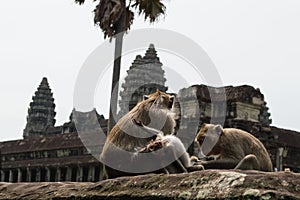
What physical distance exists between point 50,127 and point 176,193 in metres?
50.5

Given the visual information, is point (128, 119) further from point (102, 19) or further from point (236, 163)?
point (102, 19)

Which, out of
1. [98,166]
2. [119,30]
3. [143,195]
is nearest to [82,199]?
[143,195]

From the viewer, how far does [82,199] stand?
4344 mm

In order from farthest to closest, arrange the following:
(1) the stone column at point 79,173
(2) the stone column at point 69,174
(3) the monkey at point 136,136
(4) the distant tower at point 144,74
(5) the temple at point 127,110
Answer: (4) the distant tower at point 144,74, (2) the stone column at point 69,174, (1) the stone column at point 79,173, (5) the temple at point 127,110, (3) the monkey at point 136,136

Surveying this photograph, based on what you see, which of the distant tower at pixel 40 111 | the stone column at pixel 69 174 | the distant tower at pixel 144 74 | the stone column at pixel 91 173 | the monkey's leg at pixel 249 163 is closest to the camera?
the monkey's leg at pixel 249 163

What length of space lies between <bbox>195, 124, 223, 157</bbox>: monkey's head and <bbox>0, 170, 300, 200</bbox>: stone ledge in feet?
4.70

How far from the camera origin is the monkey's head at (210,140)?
18.6 ft

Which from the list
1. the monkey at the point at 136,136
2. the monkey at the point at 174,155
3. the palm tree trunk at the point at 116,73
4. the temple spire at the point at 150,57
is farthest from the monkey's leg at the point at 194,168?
the temple spire at the point at 150,57

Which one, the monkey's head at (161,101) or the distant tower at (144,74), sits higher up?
the distant tower at (144,74)

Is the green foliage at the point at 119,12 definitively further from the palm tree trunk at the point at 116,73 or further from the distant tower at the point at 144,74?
the distant tower at the point at 144,74

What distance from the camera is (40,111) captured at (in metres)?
57.7

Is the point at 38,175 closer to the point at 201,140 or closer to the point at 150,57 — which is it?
the point at 150,57

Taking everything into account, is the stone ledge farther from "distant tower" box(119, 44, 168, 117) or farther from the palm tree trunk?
"distant tower" box(119, 44, 168, 117)

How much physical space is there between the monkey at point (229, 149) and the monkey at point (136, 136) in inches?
15.4
